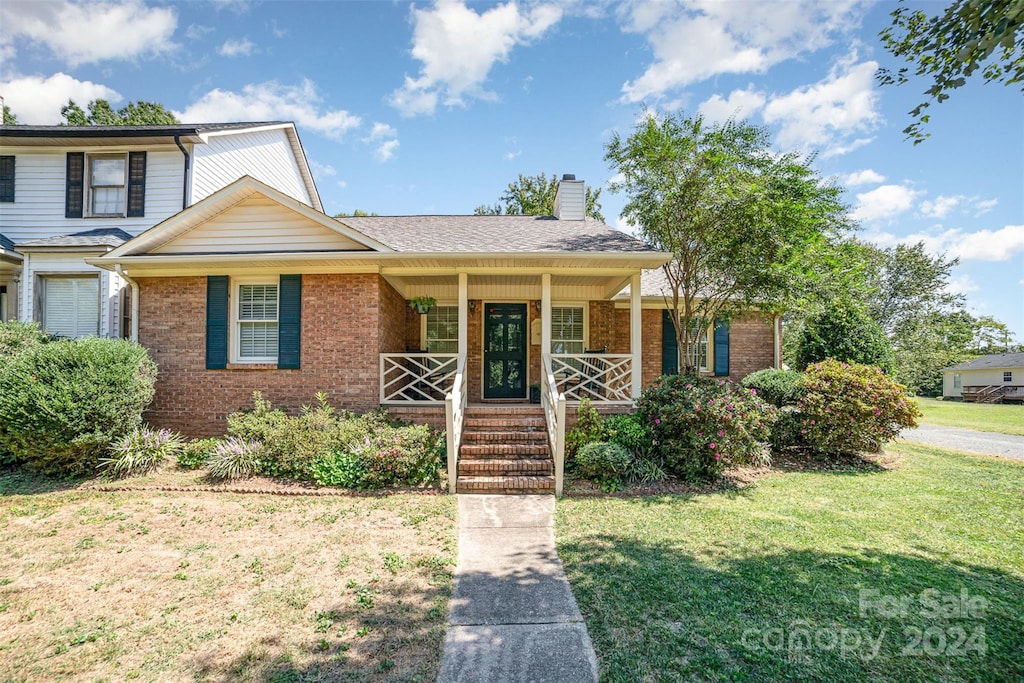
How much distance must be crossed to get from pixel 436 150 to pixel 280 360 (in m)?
8.39

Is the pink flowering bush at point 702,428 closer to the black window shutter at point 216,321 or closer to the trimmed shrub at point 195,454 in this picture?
the trimmed shrub at point 195,454

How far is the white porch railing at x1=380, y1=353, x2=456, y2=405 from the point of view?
8586 mm

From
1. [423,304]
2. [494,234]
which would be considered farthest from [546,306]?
[423,304]

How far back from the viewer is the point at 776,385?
10.9 meters

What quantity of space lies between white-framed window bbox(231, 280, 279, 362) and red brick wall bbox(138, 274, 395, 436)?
14.6 inches

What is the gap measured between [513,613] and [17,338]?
1036 cm

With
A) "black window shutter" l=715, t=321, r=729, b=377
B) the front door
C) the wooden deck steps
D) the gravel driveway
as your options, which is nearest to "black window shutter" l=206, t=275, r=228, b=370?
the wooden deck steps

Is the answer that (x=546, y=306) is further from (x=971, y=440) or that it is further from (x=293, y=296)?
(x=971, y=440)

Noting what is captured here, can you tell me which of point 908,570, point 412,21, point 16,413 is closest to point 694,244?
point 908,570

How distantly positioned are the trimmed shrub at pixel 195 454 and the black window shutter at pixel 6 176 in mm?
9041

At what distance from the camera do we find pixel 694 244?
9070 millimetres

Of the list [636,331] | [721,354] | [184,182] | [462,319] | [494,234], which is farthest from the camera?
[721,354]

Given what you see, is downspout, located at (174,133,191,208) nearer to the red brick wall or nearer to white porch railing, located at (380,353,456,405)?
the red brick wall

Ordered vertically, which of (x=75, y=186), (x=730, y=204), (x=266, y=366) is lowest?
(x=266, y=366)
